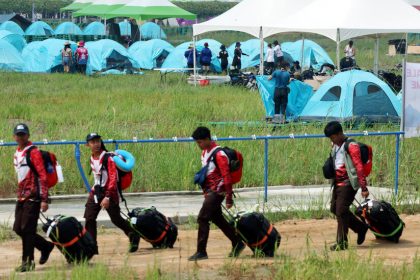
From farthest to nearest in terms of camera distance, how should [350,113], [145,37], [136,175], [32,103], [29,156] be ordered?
[145,37]
[32,103]
[350,113]
[136,175]
[29,156]

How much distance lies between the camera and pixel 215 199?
1191 centimetres

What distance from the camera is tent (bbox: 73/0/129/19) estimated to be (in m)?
58.3

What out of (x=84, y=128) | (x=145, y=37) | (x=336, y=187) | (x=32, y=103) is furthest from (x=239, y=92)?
(x=145, y=37)

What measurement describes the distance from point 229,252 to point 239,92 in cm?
2138

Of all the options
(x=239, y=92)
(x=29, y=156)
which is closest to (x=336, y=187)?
(x=29, y=156)

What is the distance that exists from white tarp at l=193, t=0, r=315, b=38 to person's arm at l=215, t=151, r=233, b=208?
75.2ft

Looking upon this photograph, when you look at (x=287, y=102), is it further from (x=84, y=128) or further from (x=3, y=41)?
(x=3, y=41)

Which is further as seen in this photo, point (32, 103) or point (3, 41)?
point (3, 41)

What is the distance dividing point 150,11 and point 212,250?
42261 mm

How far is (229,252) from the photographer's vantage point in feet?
41.2

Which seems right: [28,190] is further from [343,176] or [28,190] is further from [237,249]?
[343,176]

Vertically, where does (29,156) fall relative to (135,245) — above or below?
above

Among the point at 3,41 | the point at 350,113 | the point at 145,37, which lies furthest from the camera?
the point at 145,37

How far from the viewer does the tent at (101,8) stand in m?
58.3
